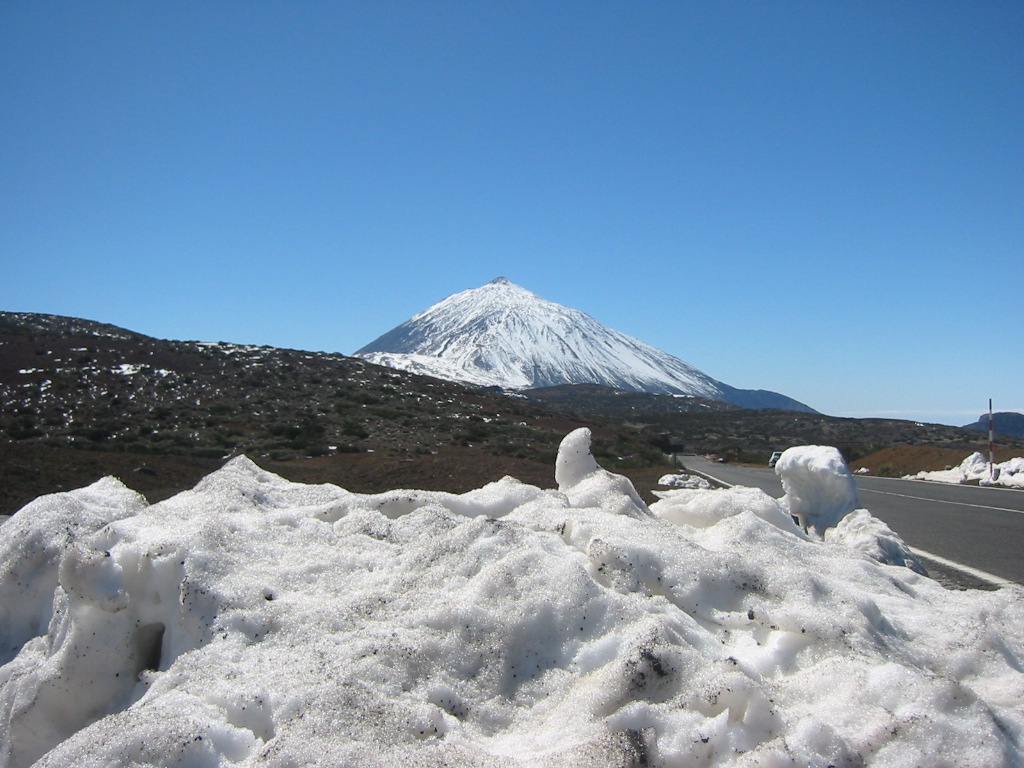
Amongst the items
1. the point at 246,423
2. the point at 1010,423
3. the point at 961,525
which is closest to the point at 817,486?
the point at 961,525

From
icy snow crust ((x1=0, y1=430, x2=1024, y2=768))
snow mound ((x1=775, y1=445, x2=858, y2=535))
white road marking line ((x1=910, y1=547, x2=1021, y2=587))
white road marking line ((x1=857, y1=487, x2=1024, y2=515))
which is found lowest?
white road marking line ((x1=910, y1=547, x2=1021, y2=587))

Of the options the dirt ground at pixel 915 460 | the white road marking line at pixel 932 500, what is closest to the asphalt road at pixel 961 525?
the white road marking line at pixel 932 500

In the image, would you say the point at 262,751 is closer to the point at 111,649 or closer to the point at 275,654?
the point at 275,654

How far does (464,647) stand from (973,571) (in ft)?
22.7

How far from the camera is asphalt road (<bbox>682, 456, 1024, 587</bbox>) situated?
7.77 m

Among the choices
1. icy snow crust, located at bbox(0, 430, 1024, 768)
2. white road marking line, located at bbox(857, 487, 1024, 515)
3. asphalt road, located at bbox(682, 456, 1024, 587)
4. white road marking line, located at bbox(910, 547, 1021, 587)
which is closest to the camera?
icy snow crust, located at bbox(0, 430, 1024, 768)

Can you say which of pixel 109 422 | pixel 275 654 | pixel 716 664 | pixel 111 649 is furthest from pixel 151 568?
pixel 109 422

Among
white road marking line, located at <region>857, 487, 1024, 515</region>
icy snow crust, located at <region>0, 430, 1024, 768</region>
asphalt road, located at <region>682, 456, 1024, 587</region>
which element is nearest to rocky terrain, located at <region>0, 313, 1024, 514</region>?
asphalt road, located at <region>682, 456, 1024, 587</region>

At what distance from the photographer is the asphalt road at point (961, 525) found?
→ 25.5 ft

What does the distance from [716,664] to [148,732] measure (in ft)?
6.03

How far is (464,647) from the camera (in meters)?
2.80

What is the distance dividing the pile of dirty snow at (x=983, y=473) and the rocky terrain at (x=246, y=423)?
4.31m

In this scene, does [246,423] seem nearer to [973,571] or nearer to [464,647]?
[973,571]

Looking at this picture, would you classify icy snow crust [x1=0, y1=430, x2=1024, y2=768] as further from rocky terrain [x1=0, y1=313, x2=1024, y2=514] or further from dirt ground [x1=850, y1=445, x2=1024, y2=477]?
dirt ground [x1=850, y1=445, x2=1024, y2=477]
